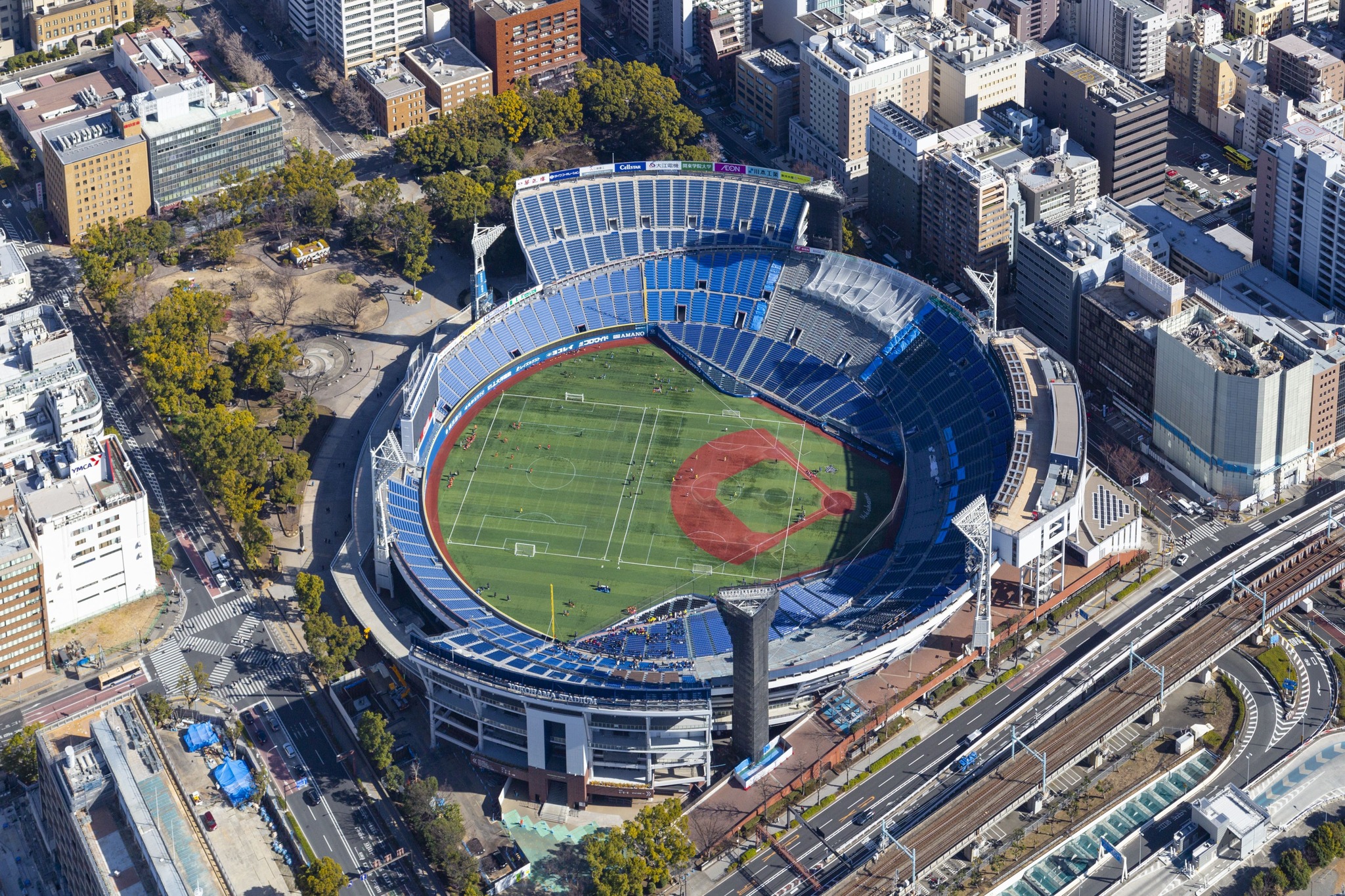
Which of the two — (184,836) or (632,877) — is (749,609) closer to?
(632,877)

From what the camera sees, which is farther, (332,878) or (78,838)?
(332,878)

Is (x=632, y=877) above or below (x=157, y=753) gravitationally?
below

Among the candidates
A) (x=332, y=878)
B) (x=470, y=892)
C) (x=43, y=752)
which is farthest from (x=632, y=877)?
(x=43, y=752)

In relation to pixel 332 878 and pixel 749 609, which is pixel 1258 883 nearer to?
pixel 749 609

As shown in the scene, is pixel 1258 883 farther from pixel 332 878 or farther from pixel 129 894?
pixel 129 894

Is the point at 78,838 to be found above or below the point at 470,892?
above

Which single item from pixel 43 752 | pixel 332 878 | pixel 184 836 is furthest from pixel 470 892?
pixel 43 752

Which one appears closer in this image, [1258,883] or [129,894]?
[129,894]
